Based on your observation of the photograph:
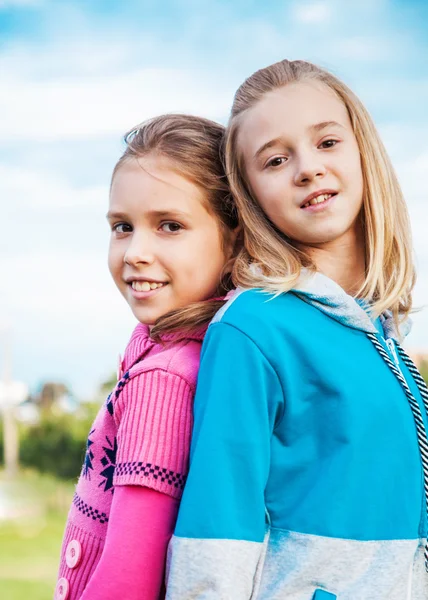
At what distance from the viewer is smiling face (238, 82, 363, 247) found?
6.32 ft

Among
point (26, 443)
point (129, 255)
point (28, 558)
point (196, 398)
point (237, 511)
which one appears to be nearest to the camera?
point (237, 511)

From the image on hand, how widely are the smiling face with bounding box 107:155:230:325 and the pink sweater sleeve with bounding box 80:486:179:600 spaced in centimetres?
47

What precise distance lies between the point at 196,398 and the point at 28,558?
12987mm

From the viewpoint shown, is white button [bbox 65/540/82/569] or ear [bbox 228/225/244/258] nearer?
white button [bbox 65/540/82/569]

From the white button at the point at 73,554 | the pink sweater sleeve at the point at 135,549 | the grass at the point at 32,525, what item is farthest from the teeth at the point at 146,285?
the grass at the point at 32,525

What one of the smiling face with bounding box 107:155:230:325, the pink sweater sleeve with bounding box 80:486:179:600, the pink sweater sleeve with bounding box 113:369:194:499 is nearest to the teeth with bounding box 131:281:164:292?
the smiling face with bounding box 107:155:230:325

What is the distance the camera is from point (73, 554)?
6.15 ft

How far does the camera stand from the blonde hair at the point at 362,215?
196 centimetres

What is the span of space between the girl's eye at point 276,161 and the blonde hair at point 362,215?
0.09 m

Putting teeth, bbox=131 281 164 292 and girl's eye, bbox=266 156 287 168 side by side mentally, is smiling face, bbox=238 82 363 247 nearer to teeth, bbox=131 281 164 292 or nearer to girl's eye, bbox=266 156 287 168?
girl's eye, bbox=266 156 287 168

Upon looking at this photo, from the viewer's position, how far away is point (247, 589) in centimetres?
161

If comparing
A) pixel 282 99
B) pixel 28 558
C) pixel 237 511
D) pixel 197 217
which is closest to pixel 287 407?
pixel 237 511

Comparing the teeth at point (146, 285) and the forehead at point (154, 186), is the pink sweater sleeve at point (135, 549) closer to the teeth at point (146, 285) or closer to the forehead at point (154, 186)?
the teeth at point (146, 285)

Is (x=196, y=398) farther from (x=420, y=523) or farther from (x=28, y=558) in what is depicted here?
(x=28, y=558)
